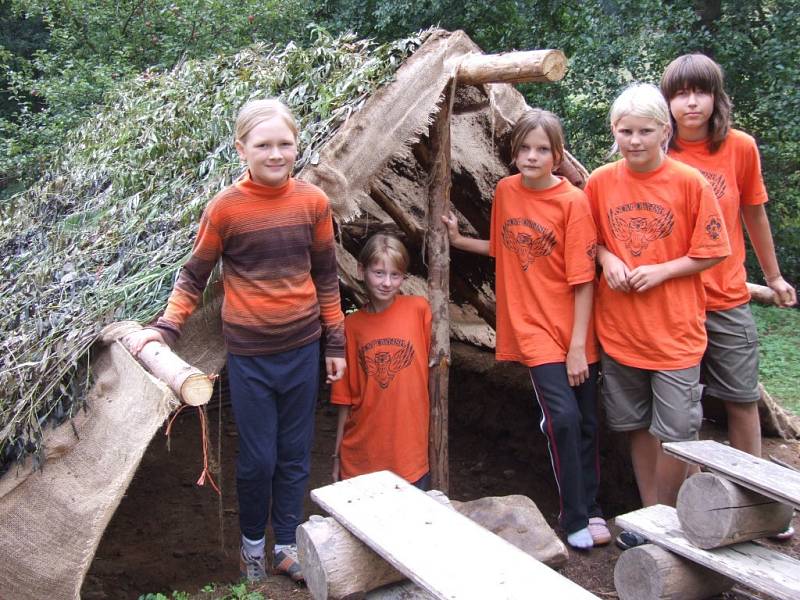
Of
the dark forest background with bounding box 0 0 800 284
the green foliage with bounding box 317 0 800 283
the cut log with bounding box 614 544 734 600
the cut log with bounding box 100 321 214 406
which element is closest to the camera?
the cut log with bounding box 100 321 214 406

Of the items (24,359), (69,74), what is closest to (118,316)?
(24,359)

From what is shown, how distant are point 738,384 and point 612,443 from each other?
1366 millimetres

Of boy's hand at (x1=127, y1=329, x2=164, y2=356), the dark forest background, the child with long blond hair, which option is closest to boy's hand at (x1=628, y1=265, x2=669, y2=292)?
the child with long blond hair

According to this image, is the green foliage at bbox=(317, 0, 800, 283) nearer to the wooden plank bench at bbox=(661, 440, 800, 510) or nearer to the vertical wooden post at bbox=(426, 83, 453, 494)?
the vertical wooden post at bbox=(426, 83, 453, 494)

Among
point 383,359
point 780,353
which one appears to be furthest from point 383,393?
point 780,353

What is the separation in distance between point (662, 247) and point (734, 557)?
A: 1255 millimetres

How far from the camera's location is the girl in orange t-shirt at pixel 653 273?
11.2 feet

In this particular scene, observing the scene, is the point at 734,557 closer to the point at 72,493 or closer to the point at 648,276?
the point at 648,276

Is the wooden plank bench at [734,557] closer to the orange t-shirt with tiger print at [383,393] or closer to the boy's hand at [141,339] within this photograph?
the orange t-shirt with tiger print at [383,393]

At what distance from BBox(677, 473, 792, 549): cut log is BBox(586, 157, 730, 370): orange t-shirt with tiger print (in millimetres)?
697

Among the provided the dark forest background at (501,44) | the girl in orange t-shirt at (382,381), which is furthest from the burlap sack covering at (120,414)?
the dark forest background at (501,44)

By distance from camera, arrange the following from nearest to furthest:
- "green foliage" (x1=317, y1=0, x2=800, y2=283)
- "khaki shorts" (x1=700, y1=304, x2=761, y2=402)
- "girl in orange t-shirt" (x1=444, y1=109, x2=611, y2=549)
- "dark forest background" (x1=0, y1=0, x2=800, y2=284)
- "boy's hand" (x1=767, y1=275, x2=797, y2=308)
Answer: "girl in orange t-shirt" (x1=444, y1=109, x2=611, y2=549) < "khaki shorts" (x1=700, y1=304, x2=761, y2=402) < "boy's hand" (x1=767, y1=275, x2=797, y2=308) < "green foliage" (x1=317, y1=0, x2=800, y2=283) < "dark forest background" (x1=0, y1=0, x2=800, y2=284)

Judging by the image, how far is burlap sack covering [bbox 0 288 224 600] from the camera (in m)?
3.08

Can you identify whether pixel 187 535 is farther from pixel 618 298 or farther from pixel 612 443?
pixel 618 298
